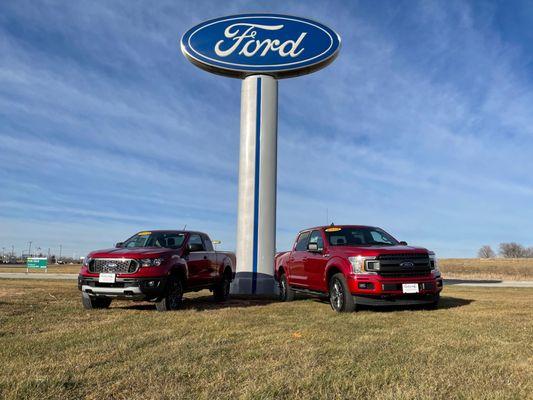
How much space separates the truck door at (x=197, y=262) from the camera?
10844mm

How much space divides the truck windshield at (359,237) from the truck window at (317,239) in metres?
0.20

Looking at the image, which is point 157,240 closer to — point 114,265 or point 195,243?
point 195,243

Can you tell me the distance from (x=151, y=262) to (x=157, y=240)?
5.35 feet

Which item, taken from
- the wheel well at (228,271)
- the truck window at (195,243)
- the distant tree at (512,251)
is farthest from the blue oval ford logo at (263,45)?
the distant tree at (512,251)

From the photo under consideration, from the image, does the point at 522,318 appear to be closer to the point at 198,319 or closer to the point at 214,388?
the point at 198,319

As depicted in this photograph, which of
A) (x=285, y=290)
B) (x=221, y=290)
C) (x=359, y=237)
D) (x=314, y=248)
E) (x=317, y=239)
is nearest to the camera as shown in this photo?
(x=314, y=248)

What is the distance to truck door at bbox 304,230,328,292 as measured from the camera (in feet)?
33.6

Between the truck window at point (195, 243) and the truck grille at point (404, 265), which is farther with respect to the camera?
the truck window at point (195, 243)

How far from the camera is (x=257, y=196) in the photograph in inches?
621

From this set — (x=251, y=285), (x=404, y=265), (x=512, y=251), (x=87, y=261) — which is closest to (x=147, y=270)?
(x=87, y=261)

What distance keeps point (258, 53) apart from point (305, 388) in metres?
14.6

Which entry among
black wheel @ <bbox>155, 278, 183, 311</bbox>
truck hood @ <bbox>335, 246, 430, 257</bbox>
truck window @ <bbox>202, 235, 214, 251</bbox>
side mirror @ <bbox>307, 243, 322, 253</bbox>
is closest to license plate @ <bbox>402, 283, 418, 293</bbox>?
truck hood @ <bbox>335, 246, 430, 257</bbox>

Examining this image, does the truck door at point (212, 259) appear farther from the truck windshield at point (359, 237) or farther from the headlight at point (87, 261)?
the truck windshield at point (359, 237)

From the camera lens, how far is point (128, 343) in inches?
233
